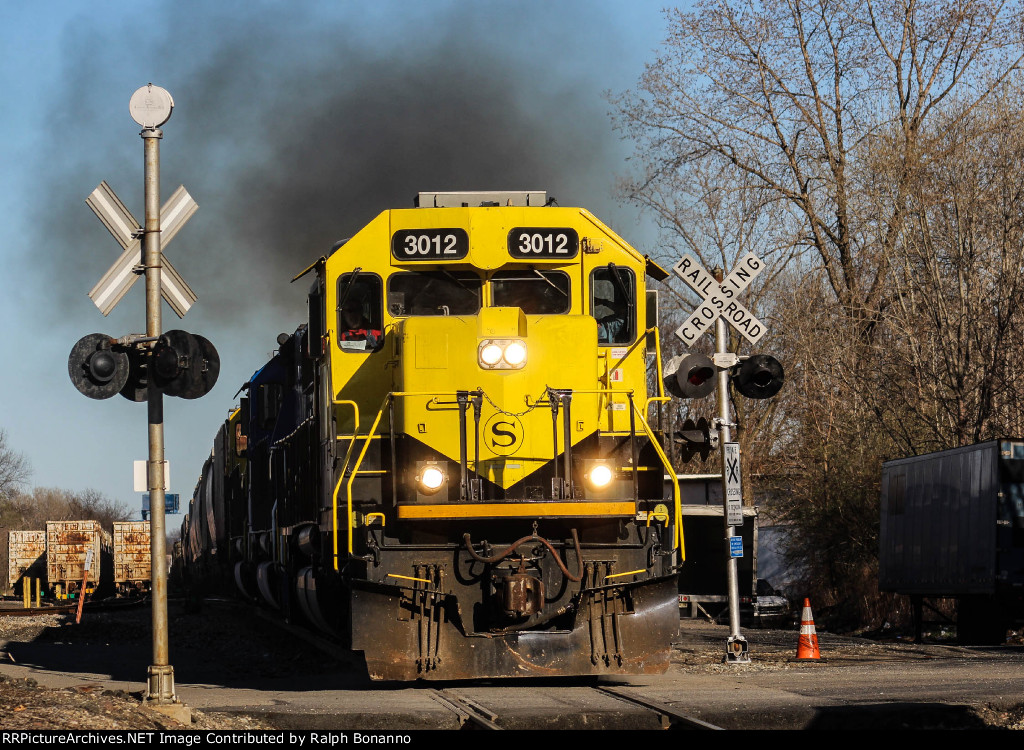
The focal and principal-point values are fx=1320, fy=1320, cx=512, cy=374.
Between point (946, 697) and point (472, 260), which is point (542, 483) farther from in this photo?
point (946, 697)

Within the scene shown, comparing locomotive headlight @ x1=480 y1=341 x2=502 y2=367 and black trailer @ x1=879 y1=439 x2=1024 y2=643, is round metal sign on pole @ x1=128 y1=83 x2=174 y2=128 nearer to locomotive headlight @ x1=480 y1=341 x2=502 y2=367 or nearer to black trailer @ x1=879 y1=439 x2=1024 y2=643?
locomotive headlight @ x1=480 y1=341 x2=502 y2=367

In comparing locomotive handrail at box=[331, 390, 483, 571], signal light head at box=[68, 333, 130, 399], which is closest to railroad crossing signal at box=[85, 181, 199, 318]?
signal light head at box=[68, 333, 130, 399]

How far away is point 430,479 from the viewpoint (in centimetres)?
1123

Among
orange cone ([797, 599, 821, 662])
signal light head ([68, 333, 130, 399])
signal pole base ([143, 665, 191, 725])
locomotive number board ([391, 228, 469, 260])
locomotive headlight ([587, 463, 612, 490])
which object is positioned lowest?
orange cone ([797, 599, 821, 662])

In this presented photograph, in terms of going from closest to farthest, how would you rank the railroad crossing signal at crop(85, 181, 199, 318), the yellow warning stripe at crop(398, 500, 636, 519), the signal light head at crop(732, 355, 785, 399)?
the railroad crossing signal at crop(85, 181, 199, 318)
the yellow warning stripe at crop(398, 500, 636, 519)
the signal light head at crop(732, 355, 785, 399)

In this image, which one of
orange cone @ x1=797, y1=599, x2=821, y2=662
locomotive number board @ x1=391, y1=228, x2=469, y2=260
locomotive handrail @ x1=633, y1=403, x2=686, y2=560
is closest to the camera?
locomotive handrail @ x1=633, y1=403, x2=686, y2=560

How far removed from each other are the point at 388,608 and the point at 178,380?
254 centimetres

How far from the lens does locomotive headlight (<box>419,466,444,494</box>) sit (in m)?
11.2

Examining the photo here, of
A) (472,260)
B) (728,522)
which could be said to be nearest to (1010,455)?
(728,522)

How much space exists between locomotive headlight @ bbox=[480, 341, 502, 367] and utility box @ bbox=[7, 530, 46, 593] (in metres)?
37.5

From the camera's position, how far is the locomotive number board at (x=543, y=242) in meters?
12.1

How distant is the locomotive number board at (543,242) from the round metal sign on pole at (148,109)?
10.7 feet

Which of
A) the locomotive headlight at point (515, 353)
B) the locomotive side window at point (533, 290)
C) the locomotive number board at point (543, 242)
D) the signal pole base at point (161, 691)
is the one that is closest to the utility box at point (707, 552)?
the locomotive side window at point (533, 290)

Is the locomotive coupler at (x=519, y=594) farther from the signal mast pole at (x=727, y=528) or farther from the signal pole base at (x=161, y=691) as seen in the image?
the signal mast pole at (x=727, y=528)
